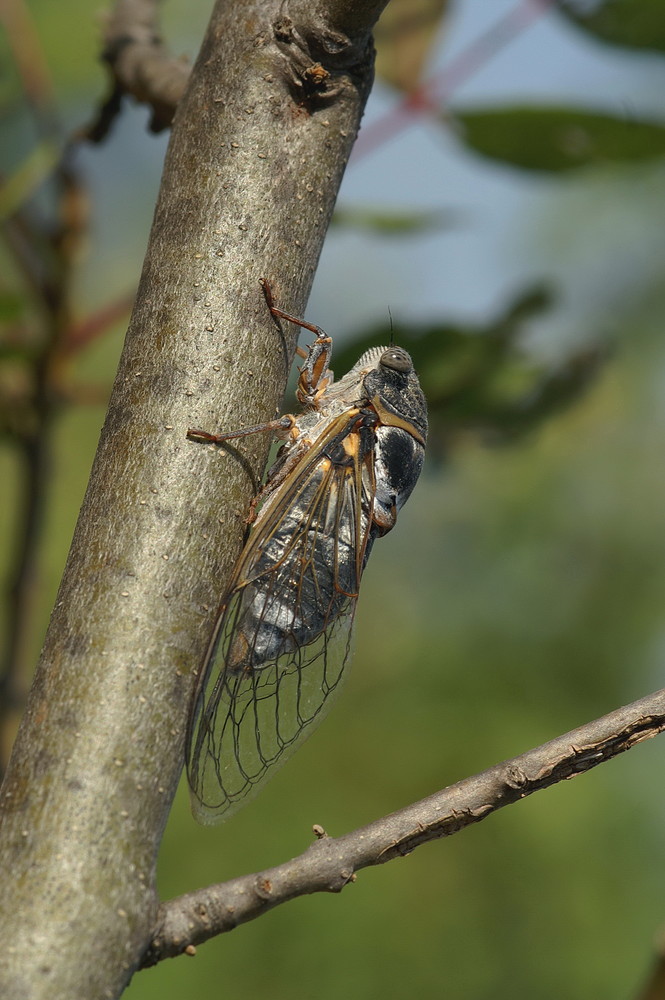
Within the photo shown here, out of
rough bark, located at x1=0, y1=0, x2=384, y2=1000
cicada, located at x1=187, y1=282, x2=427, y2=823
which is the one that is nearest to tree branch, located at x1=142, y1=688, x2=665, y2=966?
rough bark, located at x1=0, y1=0, x2=384, y2=1000

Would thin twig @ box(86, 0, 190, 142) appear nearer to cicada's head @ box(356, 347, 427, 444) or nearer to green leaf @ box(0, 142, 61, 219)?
green leaf @ box(0, 142, 61, 219)

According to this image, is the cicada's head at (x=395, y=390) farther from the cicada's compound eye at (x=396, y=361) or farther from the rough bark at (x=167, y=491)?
the rough bark at (x=167, y=491)

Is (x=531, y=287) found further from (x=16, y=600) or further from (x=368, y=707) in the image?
(x=368, y=707)

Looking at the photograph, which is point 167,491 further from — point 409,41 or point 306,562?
point 409,41

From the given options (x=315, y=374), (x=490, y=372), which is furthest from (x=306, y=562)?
(x=490, y=372)

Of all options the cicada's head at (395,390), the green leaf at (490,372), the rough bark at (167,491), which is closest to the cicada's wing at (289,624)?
the cicada's head at (395,390)

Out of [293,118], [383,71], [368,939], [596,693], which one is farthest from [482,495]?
[293,118]
